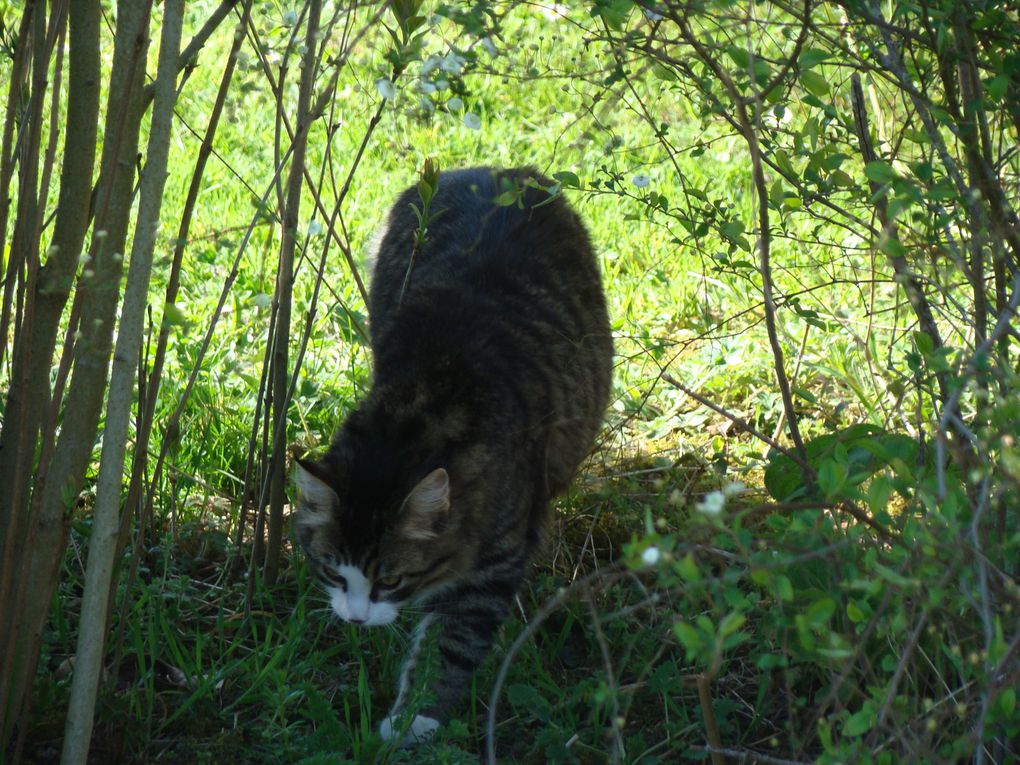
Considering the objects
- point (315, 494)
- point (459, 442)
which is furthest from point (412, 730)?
point (459, 442)

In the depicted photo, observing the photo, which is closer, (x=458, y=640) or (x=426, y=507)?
(x=426, y=507)

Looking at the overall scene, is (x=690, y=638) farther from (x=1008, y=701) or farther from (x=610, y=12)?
(x=610, y=12)

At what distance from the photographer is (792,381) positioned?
4199 millimetres

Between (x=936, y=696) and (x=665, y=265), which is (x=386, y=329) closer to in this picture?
(x=936, y=696)

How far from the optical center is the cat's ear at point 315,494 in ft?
9.66

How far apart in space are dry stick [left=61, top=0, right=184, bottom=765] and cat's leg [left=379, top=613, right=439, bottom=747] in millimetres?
801

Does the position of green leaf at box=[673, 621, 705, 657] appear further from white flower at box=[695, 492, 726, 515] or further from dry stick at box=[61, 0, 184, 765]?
dry stick at box=[61, 0, 184, 765]

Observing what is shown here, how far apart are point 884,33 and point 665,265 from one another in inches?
119

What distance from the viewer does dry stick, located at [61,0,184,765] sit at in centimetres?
208

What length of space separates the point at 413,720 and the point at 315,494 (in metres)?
0.58

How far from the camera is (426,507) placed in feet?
9.77

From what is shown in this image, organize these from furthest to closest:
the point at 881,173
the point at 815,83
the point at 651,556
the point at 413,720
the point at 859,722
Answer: the point at 413,720
the point at 815,83
the point at 881,173
the point at 859,722
the point at 651,556

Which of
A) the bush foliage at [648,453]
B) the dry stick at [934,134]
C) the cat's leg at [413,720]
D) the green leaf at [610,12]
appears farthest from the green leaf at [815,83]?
the cat's leg at [413,720]

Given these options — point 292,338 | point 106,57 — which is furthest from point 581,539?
point 106,57
